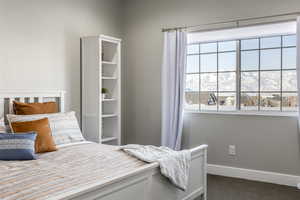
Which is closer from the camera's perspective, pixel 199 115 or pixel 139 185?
pixel 139 185

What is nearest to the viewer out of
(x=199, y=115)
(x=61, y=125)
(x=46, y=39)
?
(x=61, y=125)

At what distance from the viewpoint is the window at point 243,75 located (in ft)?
13.1

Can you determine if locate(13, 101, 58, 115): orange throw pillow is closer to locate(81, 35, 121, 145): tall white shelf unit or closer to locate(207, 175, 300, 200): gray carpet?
locate(81, 35, 121, 145): tall white shelf unit

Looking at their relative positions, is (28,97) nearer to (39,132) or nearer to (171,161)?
(39,132)

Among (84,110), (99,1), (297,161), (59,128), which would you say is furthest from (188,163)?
(99,1)

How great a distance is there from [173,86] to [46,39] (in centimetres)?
179

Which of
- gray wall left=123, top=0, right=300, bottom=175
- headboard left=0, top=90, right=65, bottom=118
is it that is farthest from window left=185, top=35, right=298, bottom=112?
headboard left=0, top=90, right=65, bottom=118

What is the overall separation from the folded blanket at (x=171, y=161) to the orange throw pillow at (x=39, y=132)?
79 cm

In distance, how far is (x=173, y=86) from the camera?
441cm

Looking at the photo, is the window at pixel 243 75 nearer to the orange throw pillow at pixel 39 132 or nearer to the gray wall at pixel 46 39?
the gray wall at pixel 46 39

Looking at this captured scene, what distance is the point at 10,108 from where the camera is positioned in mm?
3365

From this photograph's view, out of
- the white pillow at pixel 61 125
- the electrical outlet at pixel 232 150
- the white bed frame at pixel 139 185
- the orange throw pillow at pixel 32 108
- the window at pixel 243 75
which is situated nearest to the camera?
the white bed frame at pixel 139 185

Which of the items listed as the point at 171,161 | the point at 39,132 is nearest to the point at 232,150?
the point at 171,161

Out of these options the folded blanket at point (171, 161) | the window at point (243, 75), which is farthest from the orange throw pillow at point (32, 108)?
the window at point (243, 75)
